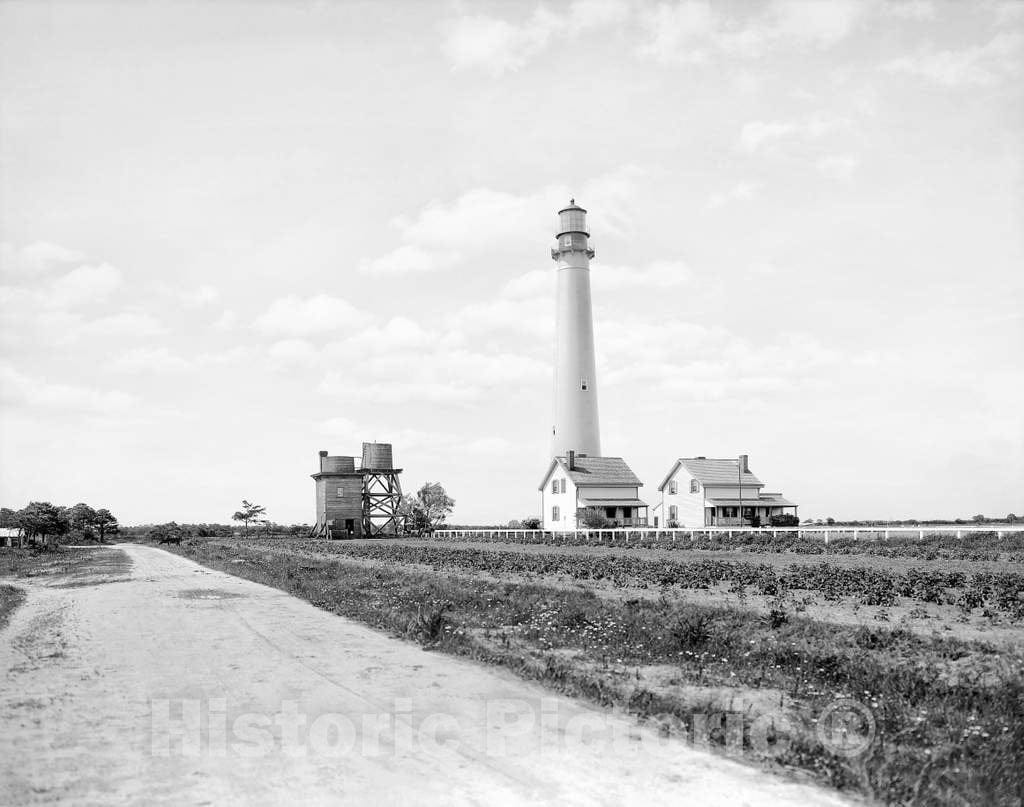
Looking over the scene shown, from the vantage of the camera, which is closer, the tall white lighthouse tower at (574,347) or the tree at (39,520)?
the tall white lighthouse tower at (574,347)

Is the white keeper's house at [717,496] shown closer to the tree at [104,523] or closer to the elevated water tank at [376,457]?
the elevated water tank at [376,457]

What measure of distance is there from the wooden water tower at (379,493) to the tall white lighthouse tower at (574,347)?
21.4m

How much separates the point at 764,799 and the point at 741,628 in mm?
7485

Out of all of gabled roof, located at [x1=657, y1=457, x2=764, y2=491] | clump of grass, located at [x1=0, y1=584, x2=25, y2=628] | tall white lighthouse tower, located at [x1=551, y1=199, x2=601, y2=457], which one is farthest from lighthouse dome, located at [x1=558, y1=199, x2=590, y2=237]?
clump of grass, located at [x1=0, y1=584, x2=25, y2=628]

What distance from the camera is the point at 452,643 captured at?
13500 millimetres

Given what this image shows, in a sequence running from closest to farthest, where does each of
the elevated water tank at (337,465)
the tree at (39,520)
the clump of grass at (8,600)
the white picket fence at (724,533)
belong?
the clump of grass at (8,600)
the white picket fence at (724,533)
the tree at (39,520)
the elevated water tank at (337,465)

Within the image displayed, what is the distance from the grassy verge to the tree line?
70.5 metres

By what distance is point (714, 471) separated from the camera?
2562 inches

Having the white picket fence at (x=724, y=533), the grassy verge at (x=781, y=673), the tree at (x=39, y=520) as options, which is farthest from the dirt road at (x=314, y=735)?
the tree at (x=39, y=520)

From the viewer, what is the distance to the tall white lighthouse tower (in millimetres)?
62500

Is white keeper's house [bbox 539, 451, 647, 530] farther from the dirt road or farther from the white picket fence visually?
the dirt road

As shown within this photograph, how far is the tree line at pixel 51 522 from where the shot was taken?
7644 cm

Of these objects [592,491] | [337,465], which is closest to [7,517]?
[337,465]

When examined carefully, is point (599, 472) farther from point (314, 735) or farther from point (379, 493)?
point (314, 735)
